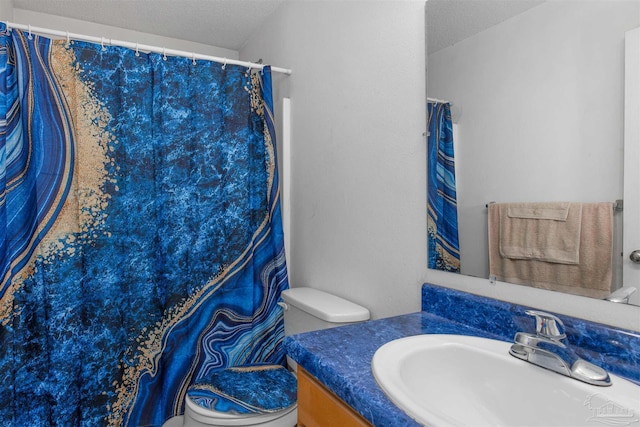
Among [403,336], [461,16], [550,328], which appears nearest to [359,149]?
[461,16]

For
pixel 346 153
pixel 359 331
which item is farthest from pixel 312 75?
pixel 359 331

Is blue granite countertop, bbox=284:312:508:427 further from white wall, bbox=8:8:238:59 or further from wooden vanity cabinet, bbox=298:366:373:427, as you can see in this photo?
white wall, bbox=8:8:238:59

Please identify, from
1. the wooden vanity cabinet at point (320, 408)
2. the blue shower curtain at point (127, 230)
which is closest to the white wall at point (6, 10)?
the blue shower curtain at point (127, 230)

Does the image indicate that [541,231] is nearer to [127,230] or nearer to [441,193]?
[441,193]

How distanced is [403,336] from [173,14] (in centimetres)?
228

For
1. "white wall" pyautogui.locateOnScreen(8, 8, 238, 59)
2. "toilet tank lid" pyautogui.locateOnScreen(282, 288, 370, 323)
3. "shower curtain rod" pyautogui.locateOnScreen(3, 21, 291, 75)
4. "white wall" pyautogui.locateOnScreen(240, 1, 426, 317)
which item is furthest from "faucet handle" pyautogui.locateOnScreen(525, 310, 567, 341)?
"white wall" pyautogui.locateOnScreen(8, 8, 238, 59)

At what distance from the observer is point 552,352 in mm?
731

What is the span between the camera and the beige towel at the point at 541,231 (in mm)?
836

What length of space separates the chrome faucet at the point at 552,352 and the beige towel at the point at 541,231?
17 centimetres

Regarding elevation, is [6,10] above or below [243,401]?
above

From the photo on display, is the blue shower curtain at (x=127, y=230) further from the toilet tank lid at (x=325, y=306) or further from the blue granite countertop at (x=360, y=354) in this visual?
the blue granite countertop at (x=360, y=354)

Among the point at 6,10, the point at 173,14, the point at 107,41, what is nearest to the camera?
the point at 107,41

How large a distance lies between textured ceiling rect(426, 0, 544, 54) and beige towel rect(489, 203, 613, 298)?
521 mm

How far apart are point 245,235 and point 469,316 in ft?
3.89
